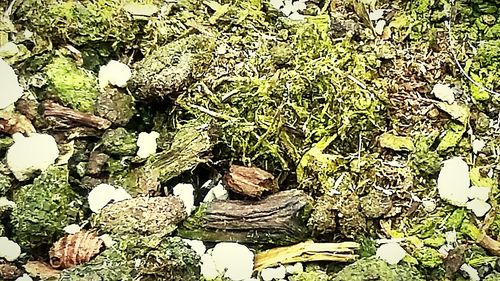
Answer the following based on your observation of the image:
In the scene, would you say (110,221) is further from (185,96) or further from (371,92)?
(371,92)

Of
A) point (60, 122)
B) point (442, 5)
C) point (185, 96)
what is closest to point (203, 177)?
point (185, 96)

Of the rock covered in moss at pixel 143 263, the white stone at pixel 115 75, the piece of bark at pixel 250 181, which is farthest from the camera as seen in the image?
the white stone at pixel 115 75

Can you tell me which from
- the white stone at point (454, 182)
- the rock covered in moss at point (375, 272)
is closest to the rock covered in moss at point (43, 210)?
the rock covered in moss at point (375, 272)

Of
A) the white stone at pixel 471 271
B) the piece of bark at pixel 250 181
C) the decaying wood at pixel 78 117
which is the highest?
the decaying wood at pixel 78 117

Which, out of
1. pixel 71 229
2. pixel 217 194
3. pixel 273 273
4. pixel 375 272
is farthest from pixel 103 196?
pixel 375 272

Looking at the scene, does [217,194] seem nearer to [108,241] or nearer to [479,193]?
[108,241]

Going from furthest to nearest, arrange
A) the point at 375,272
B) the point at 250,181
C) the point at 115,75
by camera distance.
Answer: the point at 115,75
the point at 250,181
the point at 375,272

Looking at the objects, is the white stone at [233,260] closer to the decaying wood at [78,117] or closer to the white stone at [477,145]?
the decaying wood at [78,117]

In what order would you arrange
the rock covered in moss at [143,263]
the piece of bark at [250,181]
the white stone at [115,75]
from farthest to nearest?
the white stone at [115,75] → the piece of bark at [250,181] → the rock covered in moss at [143,263]
